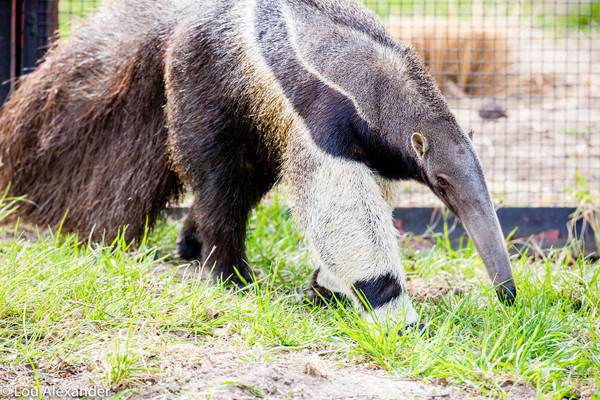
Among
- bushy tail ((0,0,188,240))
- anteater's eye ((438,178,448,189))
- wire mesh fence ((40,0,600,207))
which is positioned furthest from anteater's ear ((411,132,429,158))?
wire mesh fence ((40,0,600,207))

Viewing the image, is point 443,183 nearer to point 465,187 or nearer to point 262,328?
point 465,187

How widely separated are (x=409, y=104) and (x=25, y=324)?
7.83 ft

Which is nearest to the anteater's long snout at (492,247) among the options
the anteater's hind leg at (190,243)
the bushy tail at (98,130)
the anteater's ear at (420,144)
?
the anteater's ear at (420,144)

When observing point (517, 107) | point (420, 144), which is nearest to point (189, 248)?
point (420, 144)

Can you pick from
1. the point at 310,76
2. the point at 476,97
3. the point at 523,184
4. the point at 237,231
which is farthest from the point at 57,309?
the point at 476,97

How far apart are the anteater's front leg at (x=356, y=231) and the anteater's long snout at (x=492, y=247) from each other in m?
0.50

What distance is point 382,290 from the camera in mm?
4047

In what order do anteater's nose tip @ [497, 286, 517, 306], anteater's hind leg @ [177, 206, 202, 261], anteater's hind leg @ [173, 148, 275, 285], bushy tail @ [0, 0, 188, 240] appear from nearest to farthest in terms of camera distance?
anteater's nose tip @ [497, 286, 517, 306] → anteater's hind leg @ [173, 148, 275, 285] → bushy tail @ [0, 0, 188, 240] → anteater's hind leg @ [177, 206, 202, 261]

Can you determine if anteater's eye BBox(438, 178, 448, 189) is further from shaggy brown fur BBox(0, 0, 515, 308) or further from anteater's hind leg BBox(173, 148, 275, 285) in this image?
anteater's hind leg BBox(173, 148, 275, 285)

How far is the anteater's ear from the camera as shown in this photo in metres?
3.93

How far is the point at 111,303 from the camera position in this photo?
3.96 m

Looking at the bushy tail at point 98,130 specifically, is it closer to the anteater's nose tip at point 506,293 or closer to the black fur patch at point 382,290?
the black fur patch at point 382,290

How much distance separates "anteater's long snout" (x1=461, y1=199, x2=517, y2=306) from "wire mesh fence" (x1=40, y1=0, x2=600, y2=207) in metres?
2.46

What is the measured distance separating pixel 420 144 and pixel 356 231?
0.61 meters
